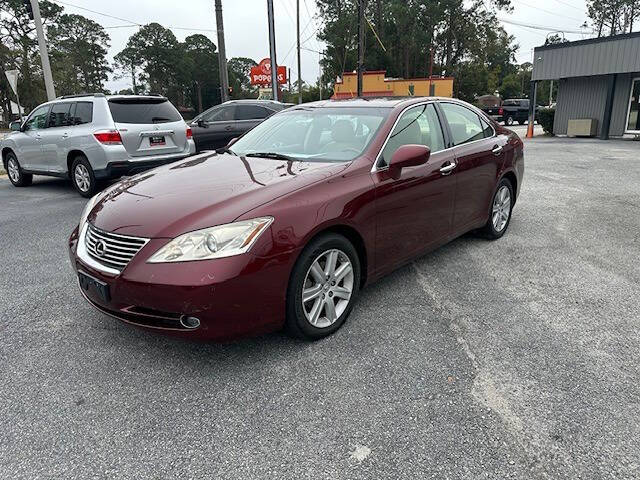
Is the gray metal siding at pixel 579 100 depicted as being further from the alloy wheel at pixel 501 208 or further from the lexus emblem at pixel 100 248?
the lexus emblem at pixel 100 248

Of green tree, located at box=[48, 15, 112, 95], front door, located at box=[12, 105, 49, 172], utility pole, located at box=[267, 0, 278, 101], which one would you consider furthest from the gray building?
green tree, located at box=[48, 15, 112, 95]

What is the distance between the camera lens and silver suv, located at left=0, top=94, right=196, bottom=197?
24.8 ft

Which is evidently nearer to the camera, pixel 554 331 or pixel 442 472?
pixel 442 472

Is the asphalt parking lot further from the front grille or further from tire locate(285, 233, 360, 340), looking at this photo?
the front grille

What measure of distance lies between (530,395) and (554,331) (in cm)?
85

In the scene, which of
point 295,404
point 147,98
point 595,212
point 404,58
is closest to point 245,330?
point 295,404

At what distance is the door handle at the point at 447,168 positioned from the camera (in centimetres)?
406

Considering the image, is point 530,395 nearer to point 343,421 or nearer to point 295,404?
point 343,421

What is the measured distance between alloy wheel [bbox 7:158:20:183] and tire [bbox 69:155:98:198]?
2.14 m

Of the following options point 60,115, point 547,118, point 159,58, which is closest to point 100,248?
point 60,115

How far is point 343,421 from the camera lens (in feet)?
7.80

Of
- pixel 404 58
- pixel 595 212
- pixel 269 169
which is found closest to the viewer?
pixel 269 169

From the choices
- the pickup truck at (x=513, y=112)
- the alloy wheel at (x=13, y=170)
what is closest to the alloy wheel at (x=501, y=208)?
the alloy wheel at (x=13, y=170)

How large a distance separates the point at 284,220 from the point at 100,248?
1106mm
